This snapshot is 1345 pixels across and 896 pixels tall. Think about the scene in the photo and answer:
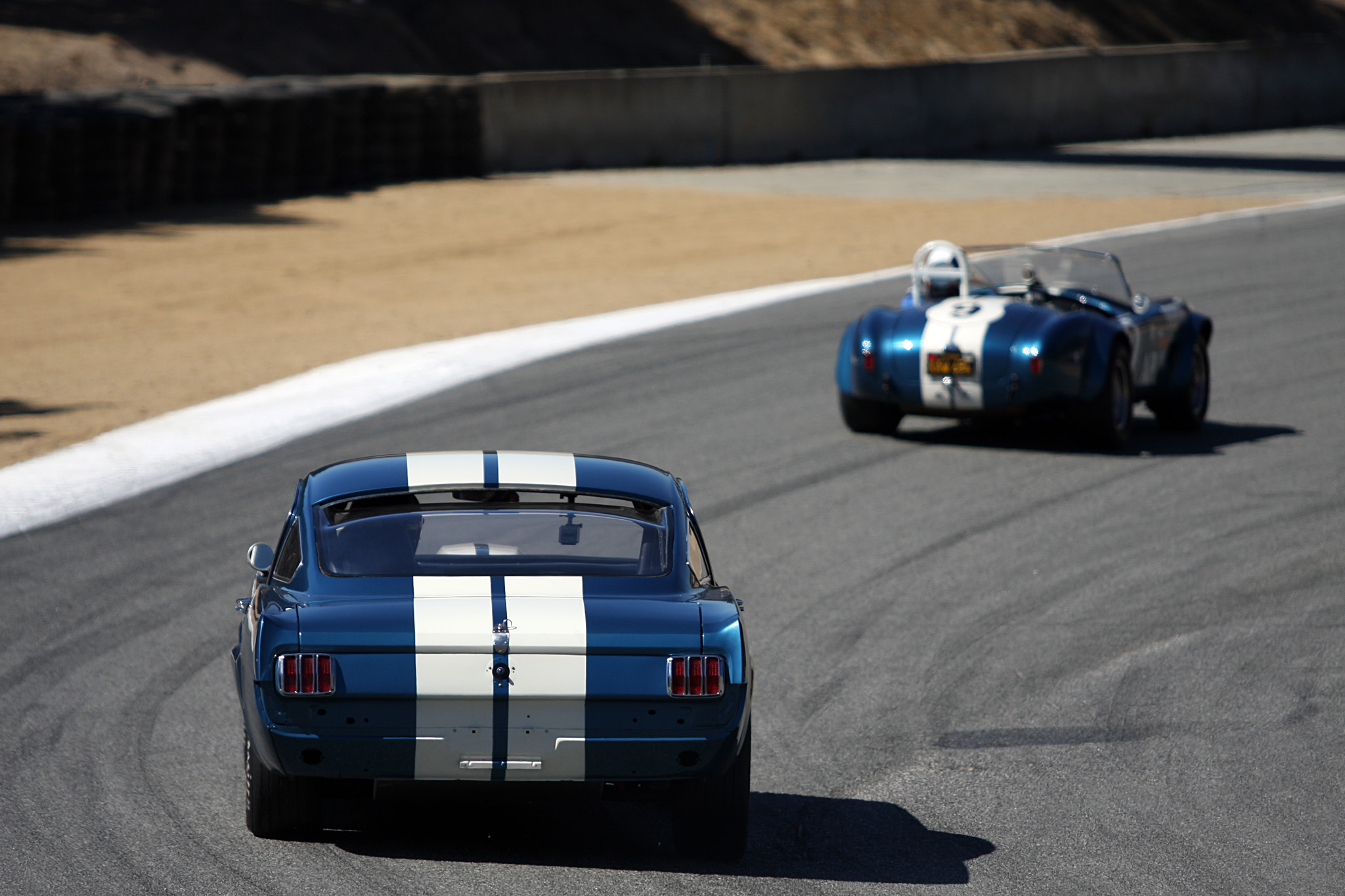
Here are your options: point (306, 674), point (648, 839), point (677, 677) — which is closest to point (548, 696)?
point (677, 677)

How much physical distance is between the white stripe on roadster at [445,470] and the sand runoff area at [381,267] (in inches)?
251

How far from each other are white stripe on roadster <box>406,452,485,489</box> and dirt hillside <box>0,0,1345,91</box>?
26.1m

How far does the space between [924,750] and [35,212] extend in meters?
19.0

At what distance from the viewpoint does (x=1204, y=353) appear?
1207 cm

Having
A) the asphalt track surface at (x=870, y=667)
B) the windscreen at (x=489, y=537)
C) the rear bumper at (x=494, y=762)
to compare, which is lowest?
the asphalt track surface at (x=870, y=667)

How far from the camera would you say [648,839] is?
198 inches

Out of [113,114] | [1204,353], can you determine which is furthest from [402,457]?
[113,114]

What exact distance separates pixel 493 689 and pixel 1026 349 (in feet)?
22.9

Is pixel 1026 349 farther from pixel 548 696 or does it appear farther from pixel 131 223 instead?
pixel 131 223

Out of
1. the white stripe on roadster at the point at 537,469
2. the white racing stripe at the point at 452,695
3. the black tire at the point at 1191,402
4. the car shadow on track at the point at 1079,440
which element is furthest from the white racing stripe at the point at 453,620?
the black tire at the point at 1191,402

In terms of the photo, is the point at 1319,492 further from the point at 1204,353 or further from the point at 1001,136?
the point at 1001,136

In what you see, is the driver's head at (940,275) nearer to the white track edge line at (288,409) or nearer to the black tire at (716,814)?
the white track edge line at (288,409)

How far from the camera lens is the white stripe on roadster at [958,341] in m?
10.8

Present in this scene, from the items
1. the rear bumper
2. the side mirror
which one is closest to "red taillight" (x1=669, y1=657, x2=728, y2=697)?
the rear bumper
